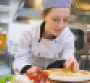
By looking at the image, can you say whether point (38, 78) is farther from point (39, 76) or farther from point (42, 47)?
point (42, 47)

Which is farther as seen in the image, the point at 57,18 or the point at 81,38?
the point at 81,38

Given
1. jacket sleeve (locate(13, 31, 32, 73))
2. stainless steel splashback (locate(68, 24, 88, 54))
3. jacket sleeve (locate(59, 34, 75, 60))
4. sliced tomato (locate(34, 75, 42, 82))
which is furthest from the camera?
stainless steel splashback (locate(68, 24, 88, 54))

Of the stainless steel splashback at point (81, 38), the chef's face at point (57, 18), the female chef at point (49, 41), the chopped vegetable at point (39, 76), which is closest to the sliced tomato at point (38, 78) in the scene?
the chopped vegetable at point (39, 76)

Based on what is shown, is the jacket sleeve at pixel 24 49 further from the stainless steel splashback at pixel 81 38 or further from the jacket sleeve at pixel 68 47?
the stainless steel splashback at pixel 81 38

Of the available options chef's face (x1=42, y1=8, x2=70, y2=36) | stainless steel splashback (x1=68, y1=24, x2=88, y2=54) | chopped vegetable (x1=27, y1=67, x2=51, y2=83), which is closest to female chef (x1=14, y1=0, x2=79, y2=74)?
chef's face (x1=42, y1=8, x2=70, y2=36)

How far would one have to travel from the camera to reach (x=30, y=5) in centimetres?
143

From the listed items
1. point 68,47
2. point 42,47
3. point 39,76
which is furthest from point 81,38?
point 39,76

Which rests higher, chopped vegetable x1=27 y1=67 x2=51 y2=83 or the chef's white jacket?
the chef's white jacket

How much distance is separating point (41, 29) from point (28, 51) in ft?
0.65

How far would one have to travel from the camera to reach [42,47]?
40.8 inches

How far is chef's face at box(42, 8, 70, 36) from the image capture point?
36.9 inches

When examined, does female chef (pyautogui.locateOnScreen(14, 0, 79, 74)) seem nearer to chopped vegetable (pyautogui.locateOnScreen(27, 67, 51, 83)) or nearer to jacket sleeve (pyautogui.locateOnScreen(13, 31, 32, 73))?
jacket sleeve (pyautogui.locateOnScreen(13, 31, 32, 73))

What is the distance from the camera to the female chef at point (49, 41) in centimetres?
93

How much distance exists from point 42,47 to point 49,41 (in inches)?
2.9
